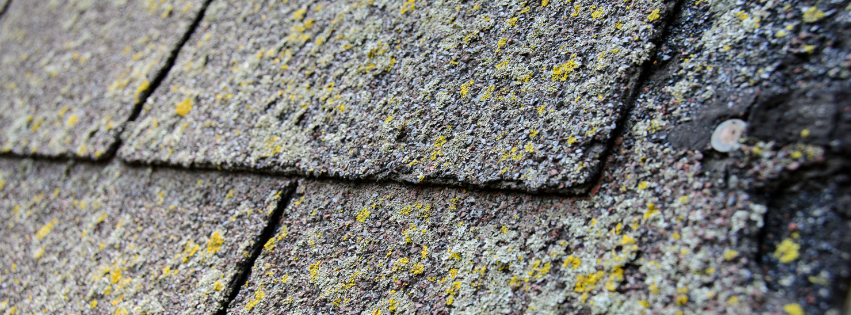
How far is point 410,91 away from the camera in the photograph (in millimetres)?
856

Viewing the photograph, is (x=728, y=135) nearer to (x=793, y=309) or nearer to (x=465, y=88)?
(x=793, y=309)

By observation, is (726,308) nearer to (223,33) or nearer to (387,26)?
(387,26)

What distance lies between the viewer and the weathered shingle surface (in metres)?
0.90

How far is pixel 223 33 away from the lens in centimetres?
122

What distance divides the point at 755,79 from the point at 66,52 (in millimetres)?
1801

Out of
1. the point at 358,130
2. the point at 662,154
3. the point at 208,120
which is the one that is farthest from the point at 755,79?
the point at 208,120

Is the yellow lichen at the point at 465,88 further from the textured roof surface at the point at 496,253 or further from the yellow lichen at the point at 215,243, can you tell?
the yellow lichen at the point at 215,243

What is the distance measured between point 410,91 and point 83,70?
1.14 metres

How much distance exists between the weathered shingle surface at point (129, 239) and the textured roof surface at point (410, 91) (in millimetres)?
66

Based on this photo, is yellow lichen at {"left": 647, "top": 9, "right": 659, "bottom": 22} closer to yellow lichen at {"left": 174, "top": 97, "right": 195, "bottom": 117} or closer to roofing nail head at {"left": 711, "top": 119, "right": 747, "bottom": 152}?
roofing nail head at {"left": 711, "top": 119, "right": 747, "bottom": 152}

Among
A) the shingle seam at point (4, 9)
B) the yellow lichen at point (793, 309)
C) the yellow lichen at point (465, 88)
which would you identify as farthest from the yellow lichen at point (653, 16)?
the shingle seam at point (4, 9)

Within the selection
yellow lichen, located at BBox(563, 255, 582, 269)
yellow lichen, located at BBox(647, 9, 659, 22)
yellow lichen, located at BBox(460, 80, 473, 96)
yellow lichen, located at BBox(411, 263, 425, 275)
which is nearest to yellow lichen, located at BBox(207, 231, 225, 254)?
yellow lichen, located at BBox(411, 263, 425, 275)

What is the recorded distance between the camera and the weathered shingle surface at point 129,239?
0.90 m

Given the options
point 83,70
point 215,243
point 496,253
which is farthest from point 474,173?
point 83,70
